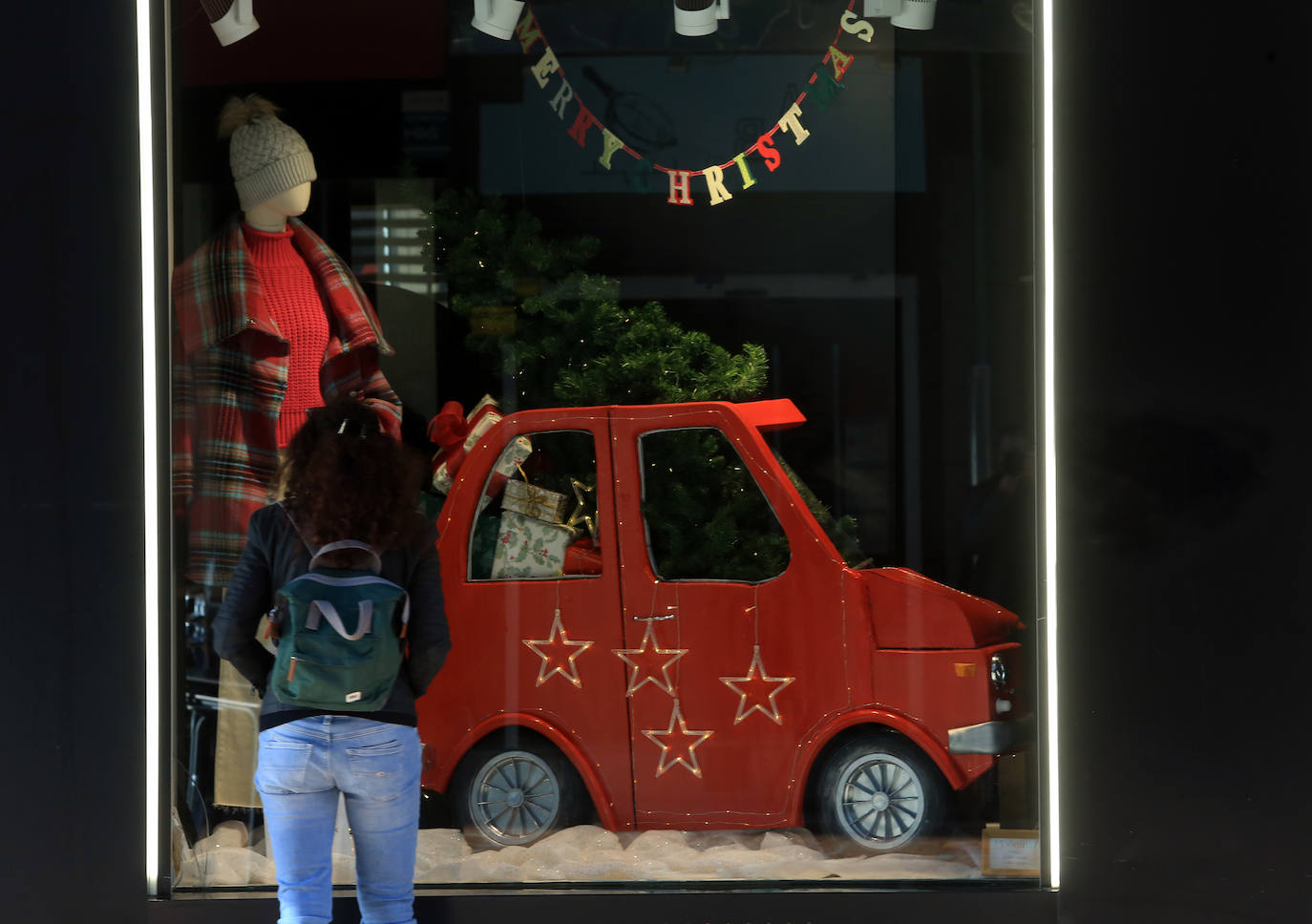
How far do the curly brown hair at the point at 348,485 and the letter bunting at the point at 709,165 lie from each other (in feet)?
4.24

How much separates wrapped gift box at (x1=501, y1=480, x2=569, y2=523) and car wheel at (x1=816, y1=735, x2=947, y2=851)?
1.07m

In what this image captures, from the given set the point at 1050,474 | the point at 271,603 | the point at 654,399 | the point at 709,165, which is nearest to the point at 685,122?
the point at 709,165

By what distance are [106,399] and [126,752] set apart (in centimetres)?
99

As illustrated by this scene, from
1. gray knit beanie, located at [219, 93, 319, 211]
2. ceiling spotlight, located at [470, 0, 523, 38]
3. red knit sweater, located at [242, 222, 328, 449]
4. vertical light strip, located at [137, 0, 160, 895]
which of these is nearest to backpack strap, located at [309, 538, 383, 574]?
vertical light strip, located at [137, 0, 160, 895]

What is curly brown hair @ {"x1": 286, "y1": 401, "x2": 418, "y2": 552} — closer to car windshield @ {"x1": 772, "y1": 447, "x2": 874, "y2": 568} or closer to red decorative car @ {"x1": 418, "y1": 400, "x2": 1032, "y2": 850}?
red decorative car @ {"x1": 418, "y1": 400, "x2": 1032, "y2": 850}

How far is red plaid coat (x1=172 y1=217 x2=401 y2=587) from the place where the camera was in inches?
140

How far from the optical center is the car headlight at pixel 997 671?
11.4 feet

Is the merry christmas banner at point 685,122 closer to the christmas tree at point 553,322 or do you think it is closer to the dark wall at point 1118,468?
the christmas tree at point 553,322

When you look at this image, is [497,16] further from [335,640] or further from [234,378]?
[335,640]

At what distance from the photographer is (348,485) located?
282 centimetres

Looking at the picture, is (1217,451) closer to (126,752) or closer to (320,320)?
(320,320)

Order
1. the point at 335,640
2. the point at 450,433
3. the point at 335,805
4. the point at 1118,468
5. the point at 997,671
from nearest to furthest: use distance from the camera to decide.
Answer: the point at 335,640 → the point at 335,805 → the point at 1118,468 → the point at 997,671 → the point at 450,433

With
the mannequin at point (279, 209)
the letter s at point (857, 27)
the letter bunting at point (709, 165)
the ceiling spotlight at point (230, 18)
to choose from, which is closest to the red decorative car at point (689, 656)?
the letter bunting at point (709, 165)

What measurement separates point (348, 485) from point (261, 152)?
1.38m
